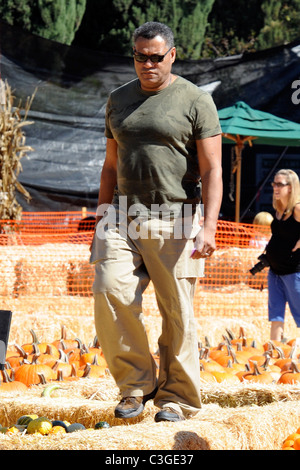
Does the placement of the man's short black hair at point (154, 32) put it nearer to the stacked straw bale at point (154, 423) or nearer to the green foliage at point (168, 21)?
the stacked straw bale at point (154, 423)

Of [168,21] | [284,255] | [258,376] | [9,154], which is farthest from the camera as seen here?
[168,21]

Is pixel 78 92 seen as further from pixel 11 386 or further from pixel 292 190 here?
pixel 11 386

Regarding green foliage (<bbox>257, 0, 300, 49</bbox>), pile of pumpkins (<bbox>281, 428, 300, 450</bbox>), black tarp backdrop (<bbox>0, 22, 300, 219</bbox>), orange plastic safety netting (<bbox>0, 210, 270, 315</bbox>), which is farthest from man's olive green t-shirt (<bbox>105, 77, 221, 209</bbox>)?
green foliage (<bbox>257, 0, 300, 49</bbox>)

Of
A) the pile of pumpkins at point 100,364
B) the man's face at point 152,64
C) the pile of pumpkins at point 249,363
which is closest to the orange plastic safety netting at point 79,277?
the pile of pumpkins at point 249,363

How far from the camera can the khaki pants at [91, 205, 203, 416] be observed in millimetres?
3645

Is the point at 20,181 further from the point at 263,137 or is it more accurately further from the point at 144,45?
the point at 144,45

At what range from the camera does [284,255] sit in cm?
676

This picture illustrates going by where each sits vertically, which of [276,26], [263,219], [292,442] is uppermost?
[276,26]

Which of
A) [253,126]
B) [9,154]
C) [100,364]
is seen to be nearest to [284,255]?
[100,364]

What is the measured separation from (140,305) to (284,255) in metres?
3.27

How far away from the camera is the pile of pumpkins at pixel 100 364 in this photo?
5.07 meters

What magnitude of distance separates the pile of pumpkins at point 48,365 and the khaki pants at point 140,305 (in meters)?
1.23
